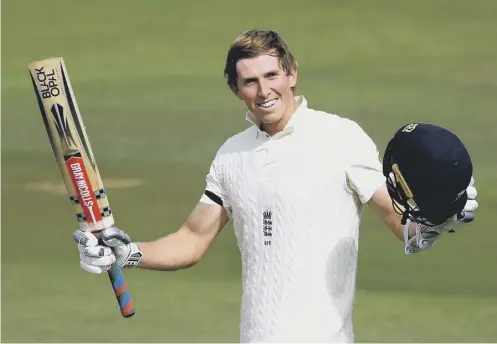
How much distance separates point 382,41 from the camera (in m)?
11.8

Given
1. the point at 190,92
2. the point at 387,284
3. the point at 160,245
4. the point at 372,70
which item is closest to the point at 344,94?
the point at 372,70

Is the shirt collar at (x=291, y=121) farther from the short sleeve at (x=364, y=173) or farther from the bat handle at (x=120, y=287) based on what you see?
the bat handle at (x=120, y=287)

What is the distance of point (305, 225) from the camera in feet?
17.2

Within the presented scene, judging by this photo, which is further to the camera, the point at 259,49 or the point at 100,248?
the point at 259,49

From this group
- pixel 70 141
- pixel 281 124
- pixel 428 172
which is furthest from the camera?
pixel 281 124

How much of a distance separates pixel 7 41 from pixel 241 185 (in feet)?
24.7

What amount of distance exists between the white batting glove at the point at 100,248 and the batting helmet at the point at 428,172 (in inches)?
38.1

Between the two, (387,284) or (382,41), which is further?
(382,41)

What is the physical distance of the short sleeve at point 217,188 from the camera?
18.0 feet

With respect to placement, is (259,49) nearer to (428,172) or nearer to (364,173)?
(364,173)

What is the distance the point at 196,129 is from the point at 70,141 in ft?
19.0

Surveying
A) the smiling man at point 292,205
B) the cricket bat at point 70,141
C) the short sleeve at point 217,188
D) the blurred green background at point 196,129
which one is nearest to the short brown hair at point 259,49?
the smiling man at point 292,205

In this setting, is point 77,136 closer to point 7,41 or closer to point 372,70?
point 372,70

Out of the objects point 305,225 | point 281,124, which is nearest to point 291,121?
point 281,124
